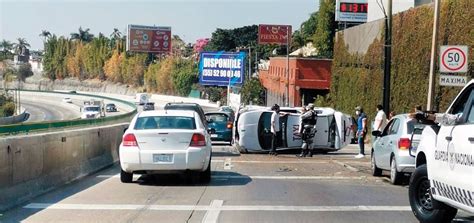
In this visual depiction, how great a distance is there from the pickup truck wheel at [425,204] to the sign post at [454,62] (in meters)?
8.00

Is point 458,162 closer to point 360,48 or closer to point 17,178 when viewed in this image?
point 17,178

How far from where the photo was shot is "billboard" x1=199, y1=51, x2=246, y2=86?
62.2 meters

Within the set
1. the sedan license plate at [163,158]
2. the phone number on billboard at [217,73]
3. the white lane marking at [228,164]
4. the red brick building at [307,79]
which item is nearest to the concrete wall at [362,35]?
the red brick building at [307,79]

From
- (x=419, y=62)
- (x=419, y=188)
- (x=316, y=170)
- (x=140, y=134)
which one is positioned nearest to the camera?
(x=419, y=188)

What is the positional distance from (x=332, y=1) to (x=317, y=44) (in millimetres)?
5311

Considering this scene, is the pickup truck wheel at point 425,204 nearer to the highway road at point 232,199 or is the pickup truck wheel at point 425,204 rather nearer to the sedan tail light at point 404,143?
the highway road at point 232,199

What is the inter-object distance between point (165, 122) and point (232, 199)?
3253 mm

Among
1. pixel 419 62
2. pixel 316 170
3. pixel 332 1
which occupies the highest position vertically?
pixel 332 1

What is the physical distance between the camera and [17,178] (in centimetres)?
1125

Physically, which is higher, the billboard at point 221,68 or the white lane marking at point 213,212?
the billboard at point 221,68

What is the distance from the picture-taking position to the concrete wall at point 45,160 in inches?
426

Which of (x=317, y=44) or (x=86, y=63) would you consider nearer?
(x=317, y=44)

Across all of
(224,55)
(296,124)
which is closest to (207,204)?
(296,124)

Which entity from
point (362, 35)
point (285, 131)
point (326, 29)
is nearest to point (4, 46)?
point (326, 29)
